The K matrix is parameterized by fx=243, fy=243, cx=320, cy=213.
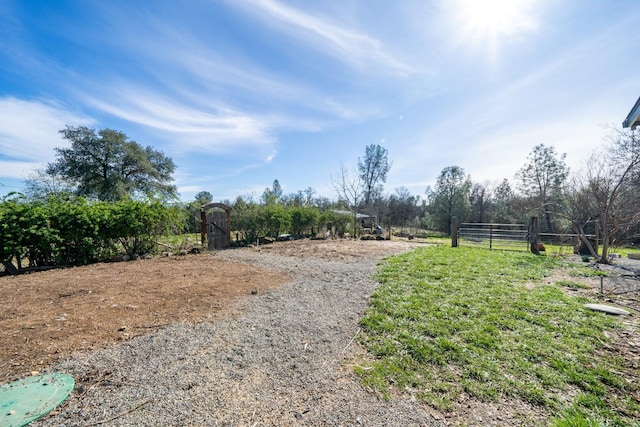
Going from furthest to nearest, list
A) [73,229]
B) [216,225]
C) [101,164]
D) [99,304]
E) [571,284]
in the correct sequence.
A: [101,164] < [216,225] < [73,229] < [571,284] < [99,304]

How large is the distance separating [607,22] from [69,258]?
1406 cm

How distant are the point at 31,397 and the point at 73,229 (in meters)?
7.18

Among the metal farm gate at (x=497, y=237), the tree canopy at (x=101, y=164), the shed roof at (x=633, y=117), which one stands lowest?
the metal farm gate at (x=497, y=237)

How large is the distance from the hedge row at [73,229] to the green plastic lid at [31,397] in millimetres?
6472

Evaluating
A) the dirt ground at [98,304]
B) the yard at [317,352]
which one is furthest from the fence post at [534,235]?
the dirt ground at [98,304]

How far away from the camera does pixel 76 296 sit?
4.27 m

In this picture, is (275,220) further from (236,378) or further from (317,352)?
(236,378)

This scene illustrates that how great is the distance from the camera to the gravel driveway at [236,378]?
1764mm

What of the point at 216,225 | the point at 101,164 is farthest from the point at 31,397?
the point at 101,164

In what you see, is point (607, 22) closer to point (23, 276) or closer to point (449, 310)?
point (449, 310)

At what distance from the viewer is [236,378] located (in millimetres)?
2191

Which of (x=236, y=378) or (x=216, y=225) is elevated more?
(x=216, y=225)

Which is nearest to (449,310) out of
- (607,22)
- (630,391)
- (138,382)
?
(630,391)

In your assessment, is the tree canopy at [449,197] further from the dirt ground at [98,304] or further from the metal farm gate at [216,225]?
the dirt ground at [98,304]
